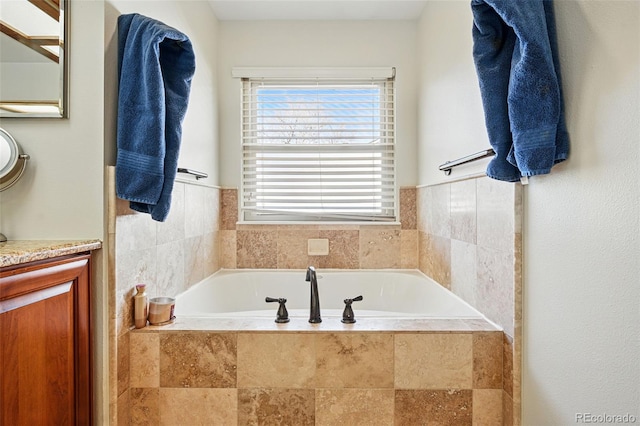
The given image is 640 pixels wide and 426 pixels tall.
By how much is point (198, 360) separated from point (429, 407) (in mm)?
911

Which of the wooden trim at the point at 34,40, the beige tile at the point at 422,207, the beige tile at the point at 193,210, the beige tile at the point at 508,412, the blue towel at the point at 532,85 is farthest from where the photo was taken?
the beige tile at the point at 422,207

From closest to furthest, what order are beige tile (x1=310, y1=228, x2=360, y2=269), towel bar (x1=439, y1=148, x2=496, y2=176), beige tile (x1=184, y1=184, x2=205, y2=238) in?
towel bar (x1=439, y1=148, x2=496, y2=176) → beige tile (x1=184, y1=184, x2=205, y2=238) → beige tile (x1=310, y1=228, x2=360, y2=269)

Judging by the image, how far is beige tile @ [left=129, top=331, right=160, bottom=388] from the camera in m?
1.36

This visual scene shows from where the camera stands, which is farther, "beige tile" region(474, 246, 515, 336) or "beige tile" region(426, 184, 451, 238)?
"beige tile" region(426, 184, 451, 238)

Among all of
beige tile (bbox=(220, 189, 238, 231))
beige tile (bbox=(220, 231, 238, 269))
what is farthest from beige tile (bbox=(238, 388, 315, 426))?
beige tile (bbox=(220, 189, 238, 231))

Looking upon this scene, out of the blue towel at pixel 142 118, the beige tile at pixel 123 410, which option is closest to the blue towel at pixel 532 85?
the blue towel at pixel 142 118

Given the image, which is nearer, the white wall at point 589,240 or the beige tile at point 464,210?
the white wall at point 589,240

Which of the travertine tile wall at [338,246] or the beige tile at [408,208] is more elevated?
the beige tile at [408,208]

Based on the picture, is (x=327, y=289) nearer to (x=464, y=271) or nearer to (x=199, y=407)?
(x=464, y=271)

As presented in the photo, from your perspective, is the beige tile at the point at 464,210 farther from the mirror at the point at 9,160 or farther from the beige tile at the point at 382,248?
the mirror at the point at 9,160

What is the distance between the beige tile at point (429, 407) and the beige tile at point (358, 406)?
0.04 m

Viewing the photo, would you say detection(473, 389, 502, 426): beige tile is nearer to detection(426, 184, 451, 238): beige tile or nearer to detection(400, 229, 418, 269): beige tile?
detection(426, 184, 451, 238): beige tile

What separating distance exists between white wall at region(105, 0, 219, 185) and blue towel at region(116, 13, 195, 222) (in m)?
0.05

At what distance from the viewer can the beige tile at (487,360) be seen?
1.34 metres
